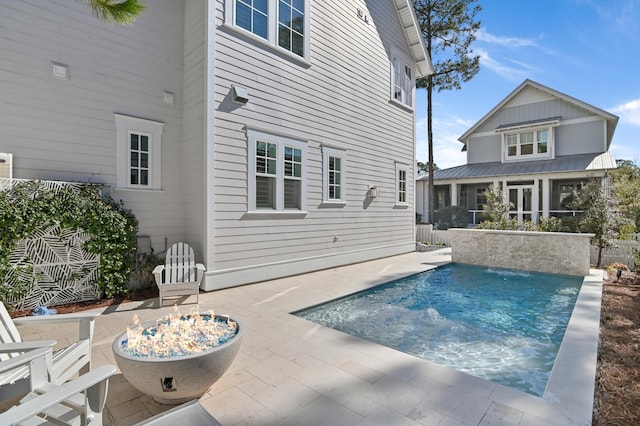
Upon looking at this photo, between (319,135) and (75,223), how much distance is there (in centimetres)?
545

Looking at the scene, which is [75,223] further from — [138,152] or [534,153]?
[534,153]

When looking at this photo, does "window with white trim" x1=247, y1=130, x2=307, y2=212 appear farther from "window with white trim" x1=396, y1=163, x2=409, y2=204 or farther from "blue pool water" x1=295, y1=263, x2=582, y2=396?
"window with white trim" x1=396, y1=163, x2=409, y2=204

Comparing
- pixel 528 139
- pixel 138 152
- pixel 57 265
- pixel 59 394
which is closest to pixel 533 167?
pixel 528 139

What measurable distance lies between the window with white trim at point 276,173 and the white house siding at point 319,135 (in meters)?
0.19

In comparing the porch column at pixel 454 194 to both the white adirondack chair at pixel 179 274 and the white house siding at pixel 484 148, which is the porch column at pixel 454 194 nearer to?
the white house siding at pixel 484 148

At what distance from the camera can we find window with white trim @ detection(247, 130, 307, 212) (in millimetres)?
6684

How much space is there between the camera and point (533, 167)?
52.9 ft

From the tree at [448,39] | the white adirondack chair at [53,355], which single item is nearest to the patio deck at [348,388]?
the white adirondack chair at [53,355]

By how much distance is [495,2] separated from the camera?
14227 millimetres

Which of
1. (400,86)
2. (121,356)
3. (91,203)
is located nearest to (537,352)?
(121,356)

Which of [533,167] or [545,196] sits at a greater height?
[533,167]

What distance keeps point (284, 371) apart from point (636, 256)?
31.1 ft

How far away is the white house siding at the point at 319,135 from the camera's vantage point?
20.6ft

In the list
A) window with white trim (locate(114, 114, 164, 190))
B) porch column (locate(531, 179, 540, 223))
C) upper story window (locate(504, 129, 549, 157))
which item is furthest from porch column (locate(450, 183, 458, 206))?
window with white trim (locate(114, 114, 164, 190))
